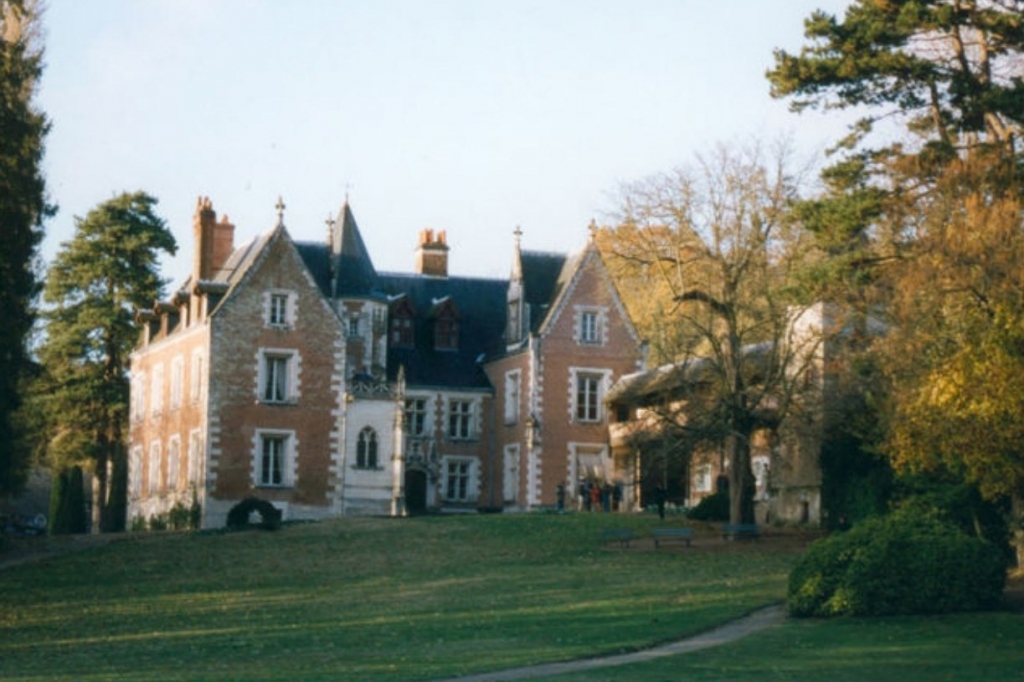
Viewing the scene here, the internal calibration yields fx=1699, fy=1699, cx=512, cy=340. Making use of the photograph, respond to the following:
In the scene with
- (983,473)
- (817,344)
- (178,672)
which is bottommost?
(178,672)

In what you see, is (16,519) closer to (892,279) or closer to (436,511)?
(436,511)

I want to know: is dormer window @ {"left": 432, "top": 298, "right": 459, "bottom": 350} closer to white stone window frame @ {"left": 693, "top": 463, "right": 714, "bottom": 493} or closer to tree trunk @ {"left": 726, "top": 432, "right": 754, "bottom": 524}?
white stone window frame @ {"left": 693, "top": 463, "right": 714, "bottom": 493}

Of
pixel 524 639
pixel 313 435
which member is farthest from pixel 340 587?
pixel 313 435

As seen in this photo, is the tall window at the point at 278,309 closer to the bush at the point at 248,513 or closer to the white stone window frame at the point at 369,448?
the white stone window frame at the point at 369,448

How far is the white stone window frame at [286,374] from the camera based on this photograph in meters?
61.3

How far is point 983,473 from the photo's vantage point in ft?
111

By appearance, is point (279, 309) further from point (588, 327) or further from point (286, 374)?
point (588, 327)

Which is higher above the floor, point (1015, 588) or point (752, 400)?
point (752, 400)

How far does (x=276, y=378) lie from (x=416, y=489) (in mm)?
8889

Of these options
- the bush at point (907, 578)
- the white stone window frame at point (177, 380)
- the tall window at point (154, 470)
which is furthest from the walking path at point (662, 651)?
the tall window at point (154, 470)

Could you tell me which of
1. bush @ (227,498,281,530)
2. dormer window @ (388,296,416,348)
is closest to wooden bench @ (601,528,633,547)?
bush @ (227,498,281,530)

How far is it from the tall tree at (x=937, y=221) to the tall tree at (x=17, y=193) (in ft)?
59.6

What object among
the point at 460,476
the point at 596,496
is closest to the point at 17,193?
the point at 596,496

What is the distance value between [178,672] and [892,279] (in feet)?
62.3
